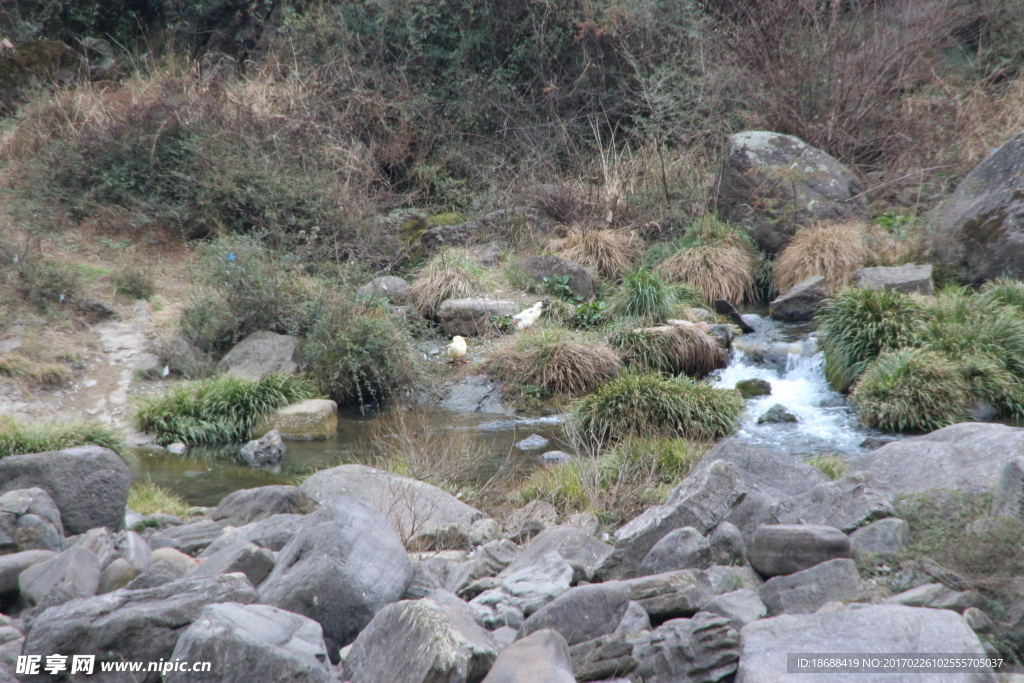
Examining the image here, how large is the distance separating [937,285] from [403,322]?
6.74 metres

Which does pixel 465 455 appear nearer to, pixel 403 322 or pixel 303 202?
pixel 403 322

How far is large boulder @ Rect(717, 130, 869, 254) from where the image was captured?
39.0 ft

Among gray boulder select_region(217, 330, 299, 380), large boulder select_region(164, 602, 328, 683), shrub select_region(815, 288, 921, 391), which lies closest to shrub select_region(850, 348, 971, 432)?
shrub select_region(815, 288, 921, 391)

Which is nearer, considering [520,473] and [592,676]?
[592,676]

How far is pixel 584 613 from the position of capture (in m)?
2.95

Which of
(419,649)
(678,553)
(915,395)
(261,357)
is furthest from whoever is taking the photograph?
(261,357)

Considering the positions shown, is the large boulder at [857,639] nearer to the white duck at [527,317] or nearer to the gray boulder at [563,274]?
the white duck at [527,317]

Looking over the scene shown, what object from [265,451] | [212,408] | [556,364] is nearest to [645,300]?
[556,364]

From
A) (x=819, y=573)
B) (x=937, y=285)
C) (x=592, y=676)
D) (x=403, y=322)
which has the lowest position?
(x=403, y=322)

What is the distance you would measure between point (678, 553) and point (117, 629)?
215 centimetres

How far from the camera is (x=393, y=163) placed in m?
15.7

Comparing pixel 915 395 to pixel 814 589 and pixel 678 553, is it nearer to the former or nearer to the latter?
pixel 678 553

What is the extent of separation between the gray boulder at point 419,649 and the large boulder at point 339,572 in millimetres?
289

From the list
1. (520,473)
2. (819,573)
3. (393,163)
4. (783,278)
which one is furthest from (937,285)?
(393,163)
